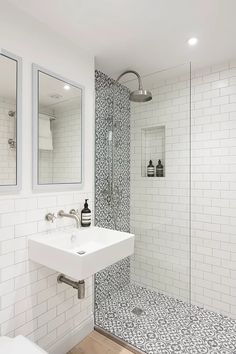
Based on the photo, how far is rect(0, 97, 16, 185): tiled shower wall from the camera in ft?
4.96

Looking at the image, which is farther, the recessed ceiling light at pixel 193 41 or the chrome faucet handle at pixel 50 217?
the recessed ceiling light at pixel 193 41

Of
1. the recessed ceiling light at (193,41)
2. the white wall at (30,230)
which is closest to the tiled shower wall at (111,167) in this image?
the white wall at (30,230)

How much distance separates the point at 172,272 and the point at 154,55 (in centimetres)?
226

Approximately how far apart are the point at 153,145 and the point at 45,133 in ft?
4.00

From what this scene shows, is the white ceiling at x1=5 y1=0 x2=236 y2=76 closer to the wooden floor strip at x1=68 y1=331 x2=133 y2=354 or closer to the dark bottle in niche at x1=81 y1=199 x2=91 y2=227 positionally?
the dark bottle in niche at x1=81 y1=199 x2=91 y2=227

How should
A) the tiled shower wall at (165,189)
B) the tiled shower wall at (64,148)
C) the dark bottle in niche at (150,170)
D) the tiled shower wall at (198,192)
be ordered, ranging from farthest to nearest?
1. the dark bottle in niche at (150,170)
2. the tiled shower wall at (165,189)
3. the tiled shower wall at (198,192)
4. the tiled shower wall at (64,148)

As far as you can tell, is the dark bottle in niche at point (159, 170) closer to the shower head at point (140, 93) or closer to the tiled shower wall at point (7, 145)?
the shower head at point (140, 93)

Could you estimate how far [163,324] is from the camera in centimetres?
219

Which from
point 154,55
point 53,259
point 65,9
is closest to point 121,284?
point 53,259

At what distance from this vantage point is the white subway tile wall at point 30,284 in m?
1.52

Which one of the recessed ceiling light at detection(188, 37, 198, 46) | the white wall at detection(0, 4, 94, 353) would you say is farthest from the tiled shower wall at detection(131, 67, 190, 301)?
the white wall at detection(0, 4, 94, 353)

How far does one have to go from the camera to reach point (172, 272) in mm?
2488

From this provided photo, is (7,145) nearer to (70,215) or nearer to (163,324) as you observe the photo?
(70,215)

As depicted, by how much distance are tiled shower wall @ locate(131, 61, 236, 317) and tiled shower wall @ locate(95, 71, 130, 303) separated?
0.88 ft
